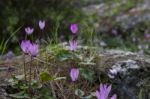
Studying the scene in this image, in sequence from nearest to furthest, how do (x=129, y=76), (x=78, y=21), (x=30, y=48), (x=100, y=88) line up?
1. (x=100, y=88)
2. (x=30, y=48)
3. (x=129, y=76)
4. (x=78, y=21)

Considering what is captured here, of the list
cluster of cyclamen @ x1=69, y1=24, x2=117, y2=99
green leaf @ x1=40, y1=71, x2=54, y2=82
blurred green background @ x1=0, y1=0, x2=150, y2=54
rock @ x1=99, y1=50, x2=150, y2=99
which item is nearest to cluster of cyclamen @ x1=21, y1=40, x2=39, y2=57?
green leaf @ x1=40, y1=71, x2=54, y2=82

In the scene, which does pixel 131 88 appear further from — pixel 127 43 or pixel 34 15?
pixel 127 43

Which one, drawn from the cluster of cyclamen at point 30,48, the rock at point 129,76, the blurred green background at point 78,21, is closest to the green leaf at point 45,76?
the cluster of cyclamen at point 30,48

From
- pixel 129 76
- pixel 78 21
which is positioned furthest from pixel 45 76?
pixel 78 21

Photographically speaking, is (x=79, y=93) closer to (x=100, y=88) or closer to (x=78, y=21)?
(x=100, y=88)

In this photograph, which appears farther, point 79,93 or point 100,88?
point 79,93

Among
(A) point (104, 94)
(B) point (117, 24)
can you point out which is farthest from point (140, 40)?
(A) point (104, 94)

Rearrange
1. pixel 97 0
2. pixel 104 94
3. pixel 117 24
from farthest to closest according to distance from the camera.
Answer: pixel 97 0 < pixel 117 24 < pixel 104 94

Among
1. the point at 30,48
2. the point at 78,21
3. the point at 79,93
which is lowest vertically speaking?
the point at 79,93

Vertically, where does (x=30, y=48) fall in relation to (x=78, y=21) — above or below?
below
